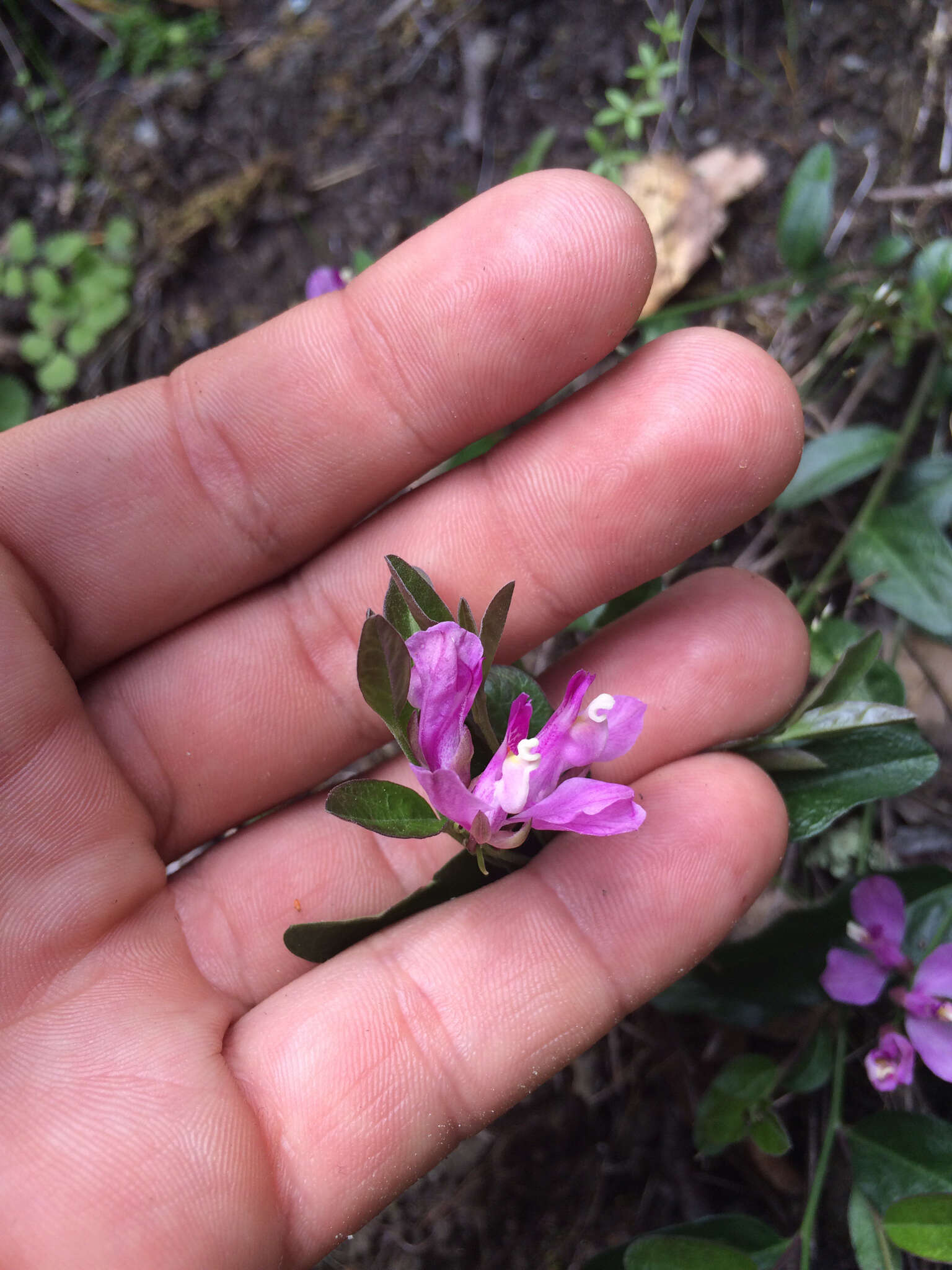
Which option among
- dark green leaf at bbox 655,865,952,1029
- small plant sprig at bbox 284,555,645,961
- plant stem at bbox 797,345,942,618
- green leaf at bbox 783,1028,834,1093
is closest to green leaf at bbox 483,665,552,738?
small plant sprig at bbox 284,555,645,961

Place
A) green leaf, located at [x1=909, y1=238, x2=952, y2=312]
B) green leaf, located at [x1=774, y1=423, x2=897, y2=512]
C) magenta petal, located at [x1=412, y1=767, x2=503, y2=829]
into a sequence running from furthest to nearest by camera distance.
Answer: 1. green leaf, located at [x1=774, y1=423, x2=897, y2=512]
2. green leaf, located at [x1=909, y1=238, x2=952, y2=312]
3. magenta petal, located at [x1=412, y1=767, x2=503, y2=829]

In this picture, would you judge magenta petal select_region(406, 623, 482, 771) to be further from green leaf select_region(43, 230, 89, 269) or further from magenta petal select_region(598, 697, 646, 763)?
green leaf select_region(43, 230, 89, 269)

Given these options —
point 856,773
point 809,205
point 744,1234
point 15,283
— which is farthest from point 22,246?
point 744,1234

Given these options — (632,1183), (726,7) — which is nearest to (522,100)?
(726,7)

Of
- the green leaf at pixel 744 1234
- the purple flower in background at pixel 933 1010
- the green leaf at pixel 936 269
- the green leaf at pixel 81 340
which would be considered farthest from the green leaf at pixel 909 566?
the green leaf at pixel 81 340

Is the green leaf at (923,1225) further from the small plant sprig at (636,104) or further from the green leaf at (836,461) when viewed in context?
the small plant sprig at (636,104)

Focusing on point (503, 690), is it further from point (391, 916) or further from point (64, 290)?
point (64, 290)

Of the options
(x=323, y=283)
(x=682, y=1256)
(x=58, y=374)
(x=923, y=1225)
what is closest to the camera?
(x=923, y=1225)
